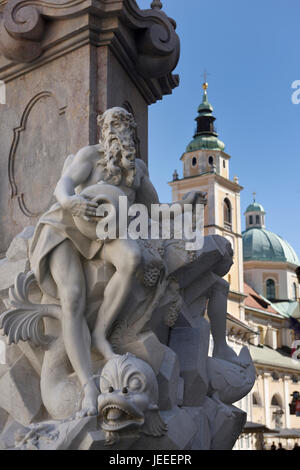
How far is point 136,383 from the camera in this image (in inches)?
156

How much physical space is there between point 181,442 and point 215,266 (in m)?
1.58

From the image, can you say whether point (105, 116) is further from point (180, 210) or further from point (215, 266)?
point (215, 266)

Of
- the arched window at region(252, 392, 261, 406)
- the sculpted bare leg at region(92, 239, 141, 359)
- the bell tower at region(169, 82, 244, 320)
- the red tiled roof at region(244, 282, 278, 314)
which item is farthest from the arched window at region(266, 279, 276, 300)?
the sculpted bare leg at region(92, 239, 141, 359)

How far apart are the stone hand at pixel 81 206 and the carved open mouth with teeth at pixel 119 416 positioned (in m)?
1.28

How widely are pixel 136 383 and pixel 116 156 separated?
1745 millimetres

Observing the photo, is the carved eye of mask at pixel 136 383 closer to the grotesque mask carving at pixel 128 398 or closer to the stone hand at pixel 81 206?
the grotesque mask carving at pixel 128 398

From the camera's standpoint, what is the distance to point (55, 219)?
454cm

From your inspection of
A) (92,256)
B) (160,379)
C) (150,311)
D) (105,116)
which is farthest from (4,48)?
(160,379)

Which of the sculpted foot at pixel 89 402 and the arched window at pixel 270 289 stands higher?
the arched window at pixel 270 289

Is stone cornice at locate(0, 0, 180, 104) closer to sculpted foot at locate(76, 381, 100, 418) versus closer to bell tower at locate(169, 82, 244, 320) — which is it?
sculpted foot at locate(76, 381, 100, 418)

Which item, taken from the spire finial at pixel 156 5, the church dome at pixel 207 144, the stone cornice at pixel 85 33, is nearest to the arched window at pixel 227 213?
the church dome at pixel 207 144

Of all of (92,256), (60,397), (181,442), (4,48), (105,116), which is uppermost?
(4,48)

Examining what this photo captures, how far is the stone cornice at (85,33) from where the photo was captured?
20.9 ft

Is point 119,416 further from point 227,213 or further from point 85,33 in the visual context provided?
point 227,213
